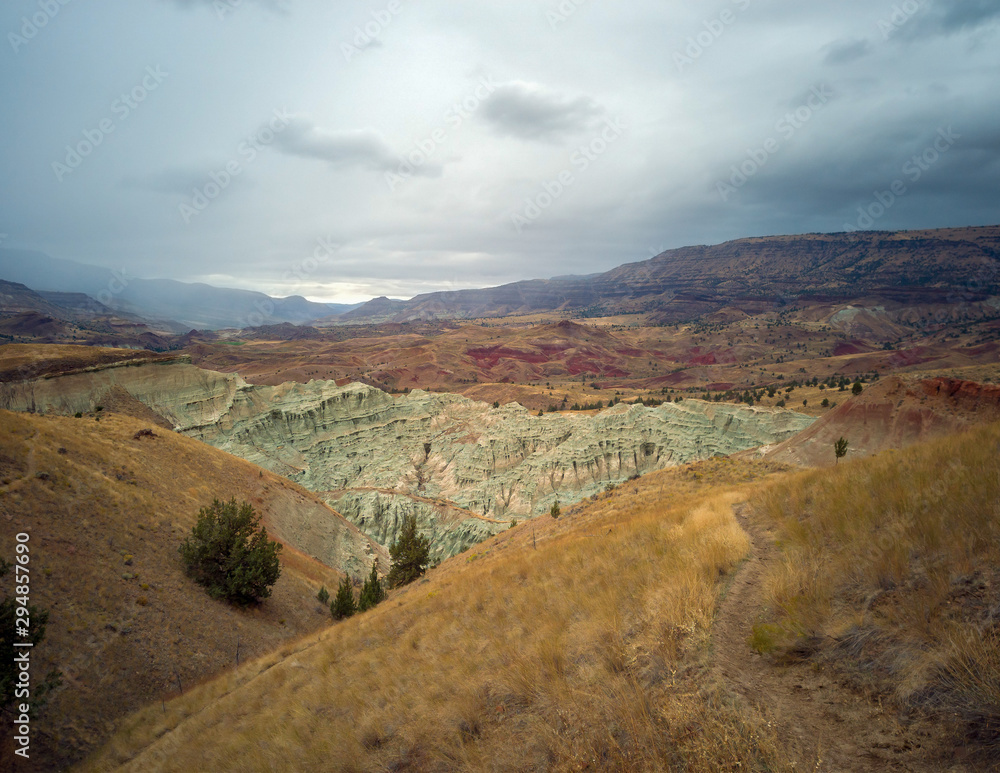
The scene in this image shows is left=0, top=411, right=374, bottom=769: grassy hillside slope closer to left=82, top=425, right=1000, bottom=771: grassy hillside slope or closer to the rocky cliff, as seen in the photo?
left=82, top=425, right=1000, bottom=771: grassy hillside slope

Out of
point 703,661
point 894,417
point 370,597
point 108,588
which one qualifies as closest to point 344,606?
point 370,597

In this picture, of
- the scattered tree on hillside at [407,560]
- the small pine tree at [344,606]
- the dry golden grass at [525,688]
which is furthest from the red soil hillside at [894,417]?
the small pine tree at [344,606]

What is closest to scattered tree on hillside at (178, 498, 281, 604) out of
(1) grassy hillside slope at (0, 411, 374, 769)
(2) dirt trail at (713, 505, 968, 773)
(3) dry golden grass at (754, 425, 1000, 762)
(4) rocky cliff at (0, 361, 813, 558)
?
(1) grassy hillside slope at (0, 411, 374, 769)

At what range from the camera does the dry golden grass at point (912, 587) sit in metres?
2.85

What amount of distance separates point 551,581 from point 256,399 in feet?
198

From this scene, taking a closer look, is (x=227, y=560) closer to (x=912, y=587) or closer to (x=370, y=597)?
(x=370, y=597)

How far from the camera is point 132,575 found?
14344mm

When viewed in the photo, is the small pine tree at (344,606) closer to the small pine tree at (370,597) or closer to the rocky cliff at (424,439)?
the small pine tree at (370,597)

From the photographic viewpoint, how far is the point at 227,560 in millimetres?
16969

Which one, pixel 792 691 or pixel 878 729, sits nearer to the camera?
pixel 878 729

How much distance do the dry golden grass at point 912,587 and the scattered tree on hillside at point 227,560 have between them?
61.1 ft

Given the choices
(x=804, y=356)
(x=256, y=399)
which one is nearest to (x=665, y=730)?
(x=256, y=399)

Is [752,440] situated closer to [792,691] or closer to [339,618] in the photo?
[339,618]

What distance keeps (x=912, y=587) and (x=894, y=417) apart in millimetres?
29528
